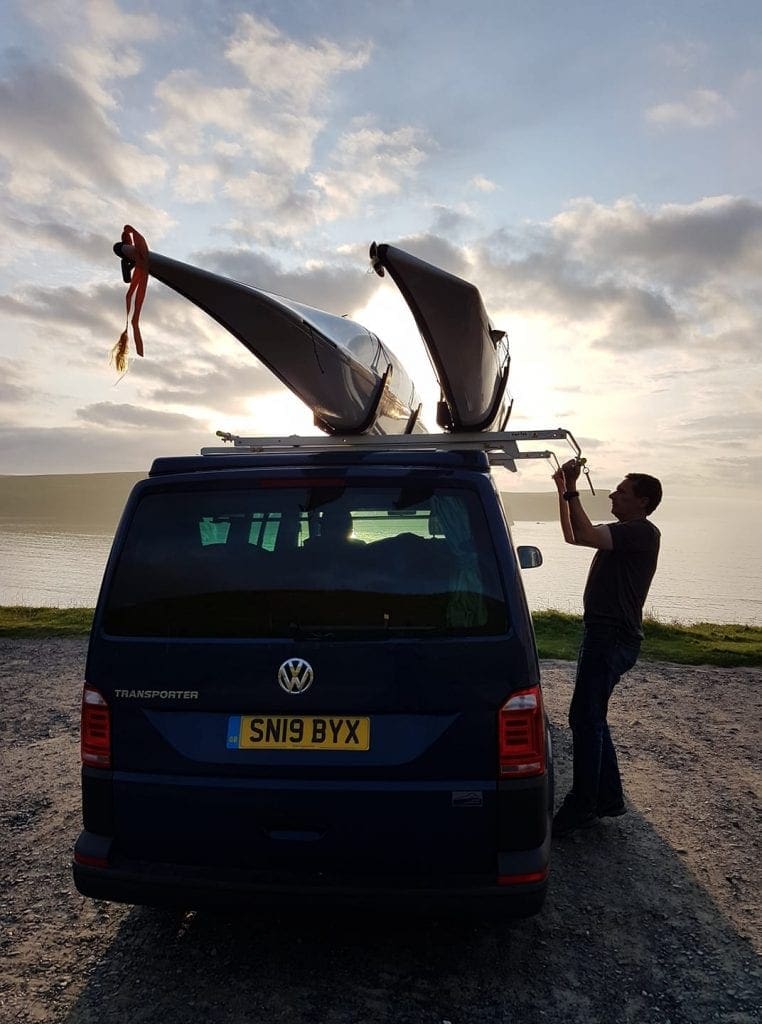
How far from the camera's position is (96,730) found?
2.90m

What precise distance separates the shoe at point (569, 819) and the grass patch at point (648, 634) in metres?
5.82

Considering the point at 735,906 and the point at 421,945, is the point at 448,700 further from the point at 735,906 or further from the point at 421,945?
the point at 735,906

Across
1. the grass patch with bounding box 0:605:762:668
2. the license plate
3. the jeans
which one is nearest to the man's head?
the jeans

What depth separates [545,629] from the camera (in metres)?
12.8

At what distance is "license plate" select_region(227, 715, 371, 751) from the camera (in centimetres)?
274

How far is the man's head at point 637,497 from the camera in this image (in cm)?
468

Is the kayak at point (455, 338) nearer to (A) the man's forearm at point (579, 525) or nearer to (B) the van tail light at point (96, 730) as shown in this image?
(A) the man's forearm at point (579, 525)

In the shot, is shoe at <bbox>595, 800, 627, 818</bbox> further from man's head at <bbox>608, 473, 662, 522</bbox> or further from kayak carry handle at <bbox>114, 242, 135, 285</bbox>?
kayak carry handle at <bbox>114, 242, 135, 285</bbox>

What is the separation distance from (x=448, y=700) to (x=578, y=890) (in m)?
1.95

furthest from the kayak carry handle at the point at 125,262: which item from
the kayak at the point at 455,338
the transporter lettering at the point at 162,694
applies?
the transporter lettering at the point at 162,694

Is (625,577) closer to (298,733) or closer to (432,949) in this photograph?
(432,949)

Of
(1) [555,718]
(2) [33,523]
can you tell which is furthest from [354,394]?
(2) [33,523]

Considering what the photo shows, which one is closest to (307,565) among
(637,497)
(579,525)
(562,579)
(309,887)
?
(309,887)

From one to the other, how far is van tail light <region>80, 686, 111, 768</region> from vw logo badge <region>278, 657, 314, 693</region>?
73 cm
